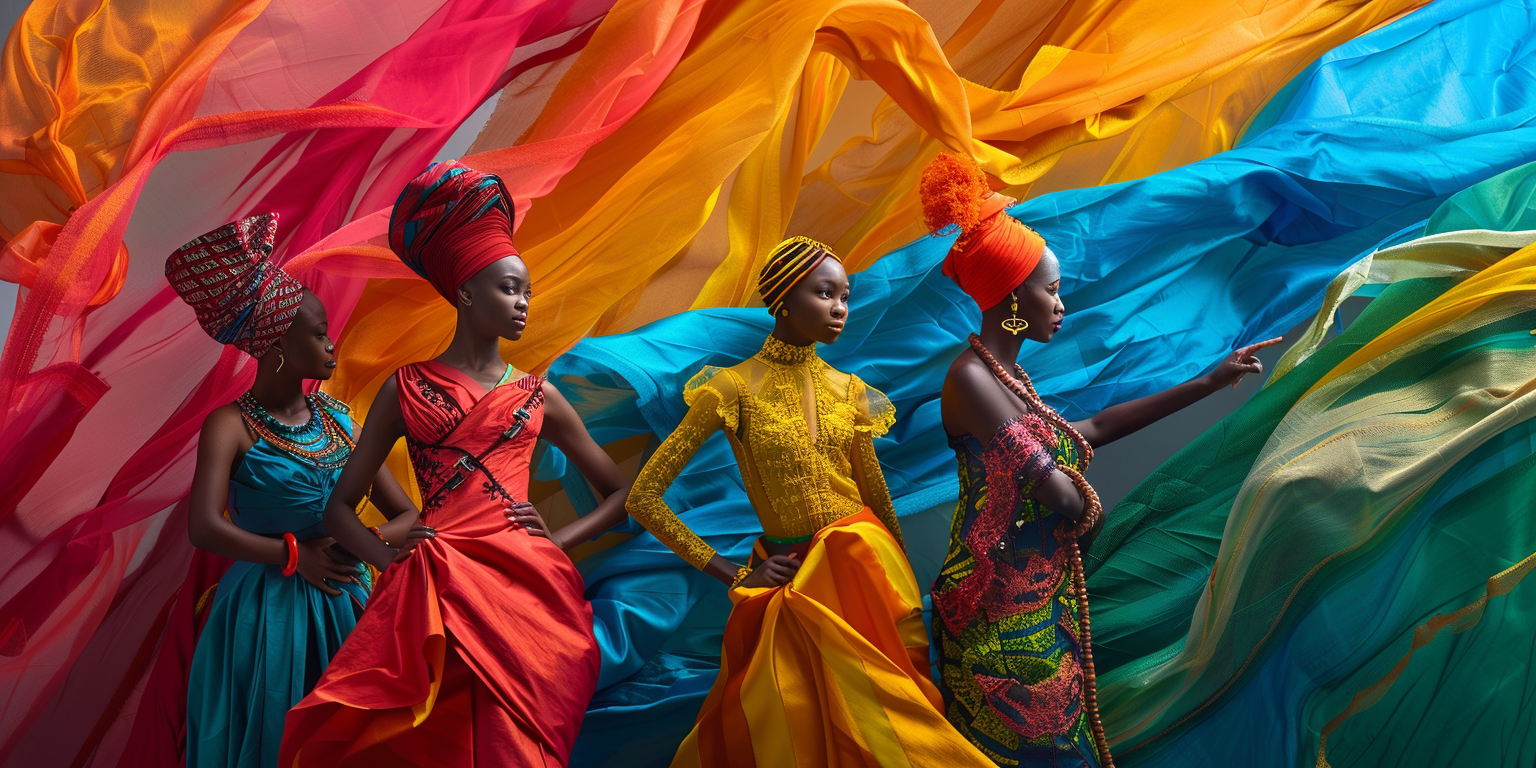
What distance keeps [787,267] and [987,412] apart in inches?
19.6

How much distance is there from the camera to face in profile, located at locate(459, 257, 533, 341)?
228cm

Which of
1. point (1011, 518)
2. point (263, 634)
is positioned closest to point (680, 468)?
point (1011, 518)

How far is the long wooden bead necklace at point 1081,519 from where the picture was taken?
7.73 feet

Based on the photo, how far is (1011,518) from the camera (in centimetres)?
236

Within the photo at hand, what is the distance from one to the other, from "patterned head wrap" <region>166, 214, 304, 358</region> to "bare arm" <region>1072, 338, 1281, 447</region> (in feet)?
5.47

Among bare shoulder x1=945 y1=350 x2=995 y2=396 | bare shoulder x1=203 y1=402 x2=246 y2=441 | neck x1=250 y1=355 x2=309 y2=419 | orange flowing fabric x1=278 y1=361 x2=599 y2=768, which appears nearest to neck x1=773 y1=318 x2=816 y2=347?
bare shoulder x1=945 y1=350 x2=995 y2=396

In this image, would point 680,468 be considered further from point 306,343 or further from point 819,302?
point 306,343

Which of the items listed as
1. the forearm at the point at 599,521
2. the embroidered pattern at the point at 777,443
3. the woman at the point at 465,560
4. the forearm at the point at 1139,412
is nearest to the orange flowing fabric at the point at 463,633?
the woman at the point at 465,560

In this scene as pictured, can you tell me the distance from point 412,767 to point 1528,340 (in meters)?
2.15

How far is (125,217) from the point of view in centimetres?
236

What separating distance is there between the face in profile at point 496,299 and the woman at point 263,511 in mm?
382

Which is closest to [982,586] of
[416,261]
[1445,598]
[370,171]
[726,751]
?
[726,751]

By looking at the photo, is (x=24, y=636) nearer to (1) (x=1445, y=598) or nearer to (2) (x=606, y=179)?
(2) (x=606, y=179)

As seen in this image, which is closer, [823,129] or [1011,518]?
[1011,518]
